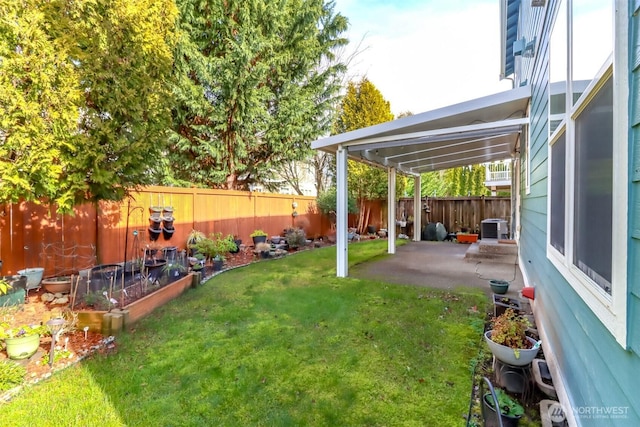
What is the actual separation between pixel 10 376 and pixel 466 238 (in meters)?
11.1

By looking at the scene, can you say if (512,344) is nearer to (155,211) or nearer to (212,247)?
(212,247)

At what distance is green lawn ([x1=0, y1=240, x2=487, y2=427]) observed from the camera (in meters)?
2.16

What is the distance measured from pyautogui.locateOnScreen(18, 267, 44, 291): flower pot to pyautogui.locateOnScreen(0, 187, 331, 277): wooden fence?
1.45 feet

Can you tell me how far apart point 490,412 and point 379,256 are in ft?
20.1

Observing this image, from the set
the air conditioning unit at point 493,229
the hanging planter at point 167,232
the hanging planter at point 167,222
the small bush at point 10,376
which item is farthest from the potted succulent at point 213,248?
the air conditioning unit at point 493,229

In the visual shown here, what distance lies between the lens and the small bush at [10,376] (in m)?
2.43

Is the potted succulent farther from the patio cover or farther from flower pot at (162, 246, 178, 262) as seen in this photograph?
the patio cover

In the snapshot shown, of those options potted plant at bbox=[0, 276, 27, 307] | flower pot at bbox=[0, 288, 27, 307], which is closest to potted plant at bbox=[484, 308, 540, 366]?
potted plant at bbox=[0, 276, 27, 307]

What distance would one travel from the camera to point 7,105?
325cm

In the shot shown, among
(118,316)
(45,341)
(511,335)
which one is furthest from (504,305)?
(45,341)

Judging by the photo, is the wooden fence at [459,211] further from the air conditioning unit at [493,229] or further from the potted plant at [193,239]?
the potted plant at [193,239]

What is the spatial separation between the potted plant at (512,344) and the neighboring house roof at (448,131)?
3.10 meters

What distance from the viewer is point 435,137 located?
204 inches

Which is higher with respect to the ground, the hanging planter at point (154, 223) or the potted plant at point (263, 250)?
the hanging planter at point (154, 223)
